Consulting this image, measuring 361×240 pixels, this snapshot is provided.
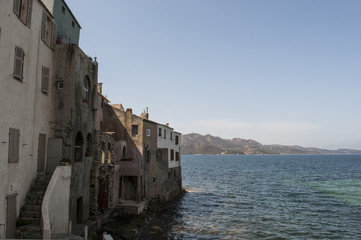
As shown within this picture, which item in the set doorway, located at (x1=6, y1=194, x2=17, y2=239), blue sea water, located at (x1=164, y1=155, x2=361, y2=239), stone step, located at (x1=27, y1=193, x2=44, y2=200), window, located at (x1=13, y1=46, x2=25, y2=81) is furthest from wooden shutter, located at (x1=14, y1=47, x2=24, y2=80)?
blue sea water, located at (x1=164, y1=155, x2=361, y2=239)

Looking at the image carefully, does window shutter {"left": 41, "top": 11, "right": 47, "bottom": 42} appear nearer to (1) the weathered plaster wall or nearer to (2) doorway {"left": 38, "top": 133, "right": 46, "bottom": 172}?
(1) the weathered plaster wall

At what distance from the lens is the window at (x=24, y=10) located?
51.1 feet

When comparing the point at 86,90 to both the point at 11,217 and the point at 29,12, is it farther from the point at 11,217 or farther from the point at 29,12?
the point at 11,217

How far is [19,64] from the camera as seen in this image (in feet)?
52.4

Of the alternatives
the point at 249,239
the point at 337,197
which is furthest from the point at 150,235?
the point at 337,197

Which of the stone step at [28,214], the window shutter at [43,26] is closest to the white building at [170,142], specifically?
the window shutter at [43,26]

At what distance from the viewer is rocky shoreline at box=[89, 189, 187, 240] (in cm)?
2577

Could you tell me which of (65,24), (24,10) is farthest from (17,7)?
(65,24)

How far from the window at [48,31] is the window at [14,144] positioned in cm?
700

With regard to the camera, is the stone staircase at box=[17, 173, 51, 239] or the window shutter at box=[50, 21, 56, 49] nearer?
the stone staircase at box=[17, 173, 51, 239]

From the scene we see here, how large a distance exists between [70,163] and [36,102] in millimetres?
4715

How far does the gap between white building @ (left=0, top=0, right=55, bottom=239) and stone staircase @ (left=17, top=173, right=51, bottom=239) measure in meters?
0.40

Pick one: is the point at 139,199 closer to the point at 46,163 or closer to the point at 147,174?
the point at 147,174

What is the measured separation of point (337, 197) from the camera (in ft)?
173
